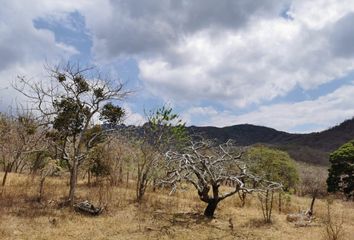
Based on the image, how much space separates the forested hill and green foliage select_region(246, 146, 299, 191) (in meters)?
18.8

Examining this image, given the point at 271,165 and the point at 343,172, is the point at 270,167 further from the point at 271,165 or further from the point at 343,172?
the point at 343,172

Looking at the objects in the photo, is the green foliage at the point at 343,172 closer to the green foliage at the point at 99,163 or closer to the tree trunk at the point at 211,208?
the tree trunk at the point at 211,208

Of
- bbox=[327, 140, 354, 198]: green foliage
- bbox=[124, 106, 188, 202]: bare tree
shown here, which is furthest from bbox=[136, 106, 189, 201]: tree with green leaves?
bbox=[327, 140, 354, 198]: green foliage

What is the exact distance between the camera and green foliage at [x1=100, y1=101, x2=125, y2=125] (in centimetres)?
1848

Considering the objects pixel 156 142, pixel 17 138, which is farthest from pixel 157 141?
pixel 17 138

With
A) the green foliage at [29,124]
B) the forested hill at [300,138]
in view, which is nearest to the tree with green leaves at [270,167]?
the green foliage at [29,124]

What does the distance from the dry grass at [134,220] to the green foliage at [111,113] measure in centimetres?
353

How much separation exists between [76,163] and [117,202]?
106 inches

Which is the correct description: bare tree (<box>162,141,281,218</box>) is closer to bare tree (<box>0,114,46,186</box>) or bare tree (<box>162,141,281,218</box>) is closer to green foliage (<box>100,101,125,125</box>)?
green foliage (<box>100,101,125,125</box>)

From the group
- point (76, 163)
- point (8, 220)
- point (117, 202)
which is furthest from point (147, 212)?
point (8, 220)

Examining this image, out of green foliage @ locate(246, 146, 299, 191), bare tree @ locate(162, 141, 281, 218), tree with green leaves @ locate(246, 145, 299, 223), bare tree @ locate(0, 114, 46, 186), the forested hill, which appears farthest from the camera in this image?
the forested hill

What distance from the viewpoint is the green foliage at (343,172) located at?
103 ft

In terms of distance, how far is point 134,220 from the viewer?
51.1ft

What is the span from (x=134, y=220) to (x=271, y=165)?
38.9 ft
